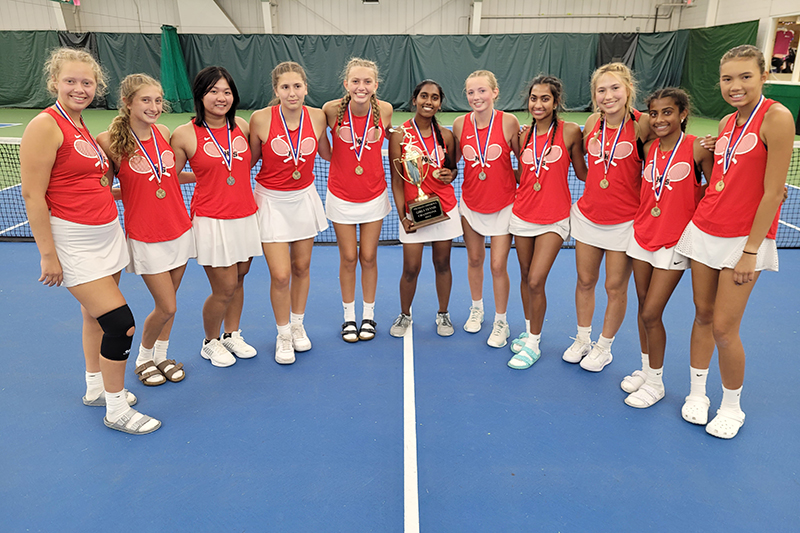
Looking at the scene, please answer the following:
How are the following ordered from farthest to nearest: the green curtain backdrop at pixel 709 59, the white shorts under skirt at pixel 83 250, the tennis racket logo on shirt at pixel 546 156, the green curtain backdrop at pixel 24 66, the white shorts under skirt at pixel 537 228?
the green curtain backdrop at pixel 24 66 < the green curtain backdrop at pixel 709 59 < the white shorts under skirt at pixel 537 228 < the tennis racket logo on shirt at pixel 546 156 < the white shorts under skirt at pixel 83 250

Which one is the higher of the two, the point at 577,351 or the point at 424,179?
the point at 424,179

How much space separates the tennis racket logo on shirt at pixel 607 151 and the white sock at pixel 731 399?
1.39m

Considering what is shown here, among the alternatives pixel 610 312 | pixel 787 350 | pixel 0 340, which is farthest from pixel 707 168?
pixel 0 340

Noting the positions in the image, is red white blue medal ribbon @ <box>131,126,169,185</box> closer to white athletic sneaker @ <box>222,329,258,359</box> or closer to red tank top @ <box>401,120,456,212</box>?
white athletic sneaker @ <box>222,329,258,359</box>

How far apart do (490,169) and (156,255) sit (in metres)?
Result: 2.17

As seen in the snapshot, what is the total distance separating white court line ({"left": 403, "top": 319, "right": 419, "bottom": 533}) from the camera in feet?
8.10

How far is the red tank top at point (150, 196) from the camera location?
2.99 m

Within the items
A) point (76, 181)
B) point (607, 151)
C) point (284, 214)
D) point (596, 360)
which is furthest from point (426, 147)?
point (76, 181)

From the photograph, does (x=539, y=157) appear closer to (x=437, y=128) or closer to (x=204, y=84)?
(x=437, y=128)

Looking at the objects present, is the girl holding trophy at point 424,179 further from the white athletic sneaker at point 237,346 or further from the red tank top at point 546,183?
the white athletic sneaker at point 237,346

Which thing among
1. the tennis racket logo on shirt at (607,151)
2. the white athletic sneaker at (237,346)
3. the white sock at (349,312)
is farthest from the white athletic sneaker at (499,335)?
the white athletic sneaker at (237,346)

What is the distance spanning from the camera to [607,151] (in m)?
3.26

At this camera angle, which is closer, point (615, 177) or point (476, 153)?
point (615, 177)

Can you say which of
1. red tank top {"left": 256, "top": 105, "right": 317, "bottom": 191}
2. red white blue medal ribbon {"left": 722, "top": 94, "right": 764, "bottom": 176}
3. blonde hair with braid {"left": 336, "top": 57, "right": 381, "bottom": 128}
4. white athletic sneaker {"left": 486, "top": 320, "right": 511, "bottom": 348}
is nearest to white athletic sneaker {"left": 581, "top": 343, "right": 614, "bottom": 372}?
white athletic sneaker {"left": 486, "top": 320, "right": 511, "bottom": 348}
